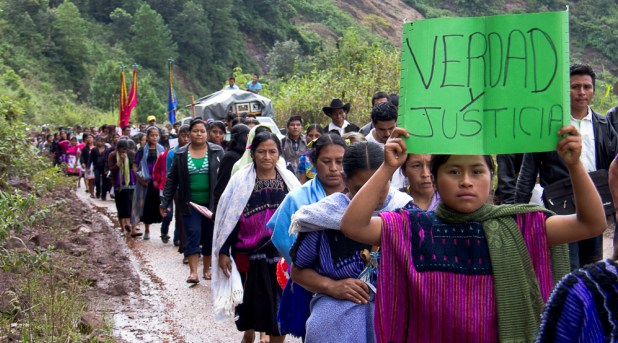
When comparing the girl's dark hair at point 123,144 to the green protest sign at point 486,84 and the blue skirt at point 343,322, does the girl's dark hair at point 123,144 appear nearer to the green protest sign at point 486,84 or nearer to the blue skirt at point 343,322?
the blue skirt at point 343,322

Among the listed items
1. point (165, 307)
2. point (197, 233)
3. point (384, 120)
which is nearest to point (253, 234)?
point (384, 120)

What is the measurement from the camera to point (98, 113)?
54.3 meters

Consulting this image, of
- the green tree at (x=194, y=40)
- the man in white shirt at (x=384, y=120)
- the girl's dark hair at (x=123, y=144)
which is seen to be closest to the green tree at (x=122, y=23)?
the green tree at (x=194, y=40)

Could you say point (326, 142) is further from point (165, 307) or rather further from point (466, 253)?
point (165, 307)

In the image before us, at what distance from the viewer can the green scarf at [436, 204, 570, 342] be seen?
297 cm

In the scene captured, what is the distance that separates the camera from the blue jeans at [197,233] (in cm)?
975

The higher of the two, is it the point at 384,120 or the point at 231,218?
the point at 384,120

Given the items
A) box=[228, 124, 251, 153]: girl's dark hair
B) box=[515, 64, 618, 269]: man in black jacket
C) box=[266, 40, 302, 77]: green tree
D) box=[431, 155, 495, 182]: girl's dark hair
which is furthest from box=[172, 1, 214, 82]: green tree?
box=[431, 155, 495, 182]: girl's dark hair

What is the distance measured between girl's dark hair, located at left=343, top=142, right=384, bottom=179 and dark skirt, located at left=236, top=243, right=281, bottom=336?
7.90 feet

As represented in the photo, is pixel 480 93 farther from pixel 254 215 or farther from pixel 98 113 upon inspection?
pixel 98 113

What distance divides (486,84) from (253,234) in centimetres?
371

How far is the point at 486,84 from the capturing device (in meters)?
2.93

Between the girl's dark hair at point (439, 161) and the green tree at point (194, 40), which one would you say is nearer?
the girl's dark hair at point (439, 161)

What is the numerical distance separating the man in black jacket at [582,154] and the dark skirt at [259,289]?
6.30ft
